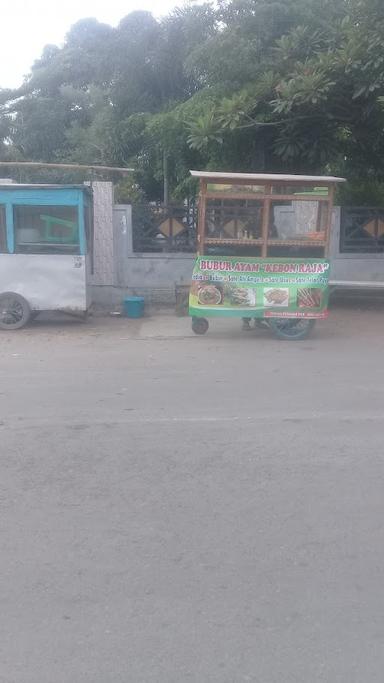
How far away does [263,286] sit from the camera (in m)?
11.4

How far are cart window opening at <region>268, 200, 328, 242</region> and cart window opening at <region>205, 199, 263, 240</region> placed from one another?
237 mm

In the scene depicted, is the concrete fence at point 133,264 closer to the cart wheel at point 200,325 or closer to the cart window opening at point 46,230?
the cart window opening at point 46,230

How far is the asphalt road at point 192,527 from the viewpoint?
3.55 m

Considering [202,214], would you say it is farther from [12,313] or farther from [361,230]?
[361,230]

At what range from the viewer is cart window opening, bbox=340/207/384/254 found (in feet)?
50.5

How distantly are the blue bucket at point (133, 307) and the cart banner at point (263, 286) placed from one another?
2.67 meters

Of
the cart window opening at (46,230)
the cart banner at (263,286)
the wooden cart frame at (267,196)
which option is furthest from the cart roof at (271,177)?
the cart window opening at (46,230)

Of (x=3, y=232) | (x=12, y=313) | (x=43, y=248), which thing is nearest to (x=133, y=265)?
(x=43, y=248)

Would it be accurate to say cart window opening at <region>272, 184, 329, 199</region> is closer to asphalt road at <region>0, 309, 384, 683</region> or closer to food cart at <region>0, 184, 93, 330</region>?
food cart at <region>0, 184, 93, 330</region>

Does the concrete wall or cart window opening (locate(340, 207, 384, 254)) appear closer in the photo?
the concrete wall

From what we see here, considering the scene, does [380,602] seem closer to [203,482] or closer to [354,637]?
[354,637]

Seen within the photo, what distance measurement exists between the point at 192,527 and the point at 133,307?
9.29m

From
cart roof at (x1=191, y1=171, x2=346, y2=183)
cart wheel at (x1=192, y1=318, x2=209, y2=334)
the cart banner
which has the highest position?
cart roof at (x1=191, y1=171, x2=346, y2=183)

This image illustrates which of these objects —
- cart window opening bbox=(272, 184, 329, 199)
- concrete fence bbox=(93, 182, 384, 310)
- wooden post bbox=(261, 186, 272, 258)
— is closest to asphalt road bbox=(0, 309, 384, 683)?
wooden post bbox=(261, 186, 272, 258)
